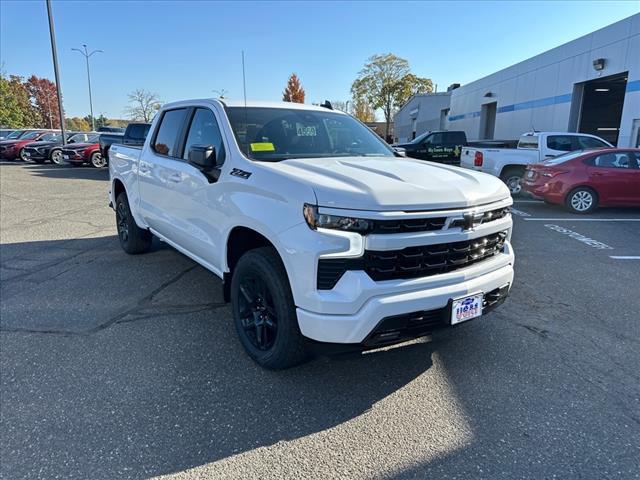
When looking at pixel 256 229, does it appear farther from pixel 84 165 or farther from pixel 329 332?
pixel 84 165

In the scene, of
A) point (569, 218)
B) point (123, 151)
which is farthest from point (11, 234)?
point (569, 218)

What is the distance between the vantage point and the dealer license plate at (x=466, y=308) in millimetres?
2829

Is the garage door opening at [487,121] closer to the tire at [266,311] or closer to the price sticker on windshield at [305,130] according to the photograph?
the price sticker on windshield at [305,130]

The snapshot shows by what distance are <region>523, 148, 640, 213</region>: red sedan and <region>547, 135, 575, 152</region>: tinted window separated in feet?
9.41

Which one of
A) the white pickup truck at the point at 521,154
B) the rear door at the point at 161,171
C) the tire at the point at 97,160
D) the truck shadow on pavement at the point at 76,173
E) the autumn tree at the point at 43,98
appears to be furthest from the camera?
the autumn tree at the point at 43,98

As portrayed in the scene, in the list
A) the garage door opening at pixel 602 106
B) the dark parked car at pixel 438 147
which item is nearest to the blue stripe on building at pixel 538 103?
the garage door opening at pixel 602 106

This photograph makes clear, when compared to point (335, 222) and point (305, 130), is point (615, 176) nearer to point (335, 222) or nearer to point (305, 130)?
point (305, 130)

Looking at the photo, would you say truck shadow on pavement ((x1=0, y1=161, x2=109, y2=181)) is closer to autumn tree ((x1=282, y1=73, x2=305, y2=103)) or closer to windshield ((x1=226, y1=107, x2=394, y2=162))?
windshield ((x1=226, y1=107, x2=394, y2=162))

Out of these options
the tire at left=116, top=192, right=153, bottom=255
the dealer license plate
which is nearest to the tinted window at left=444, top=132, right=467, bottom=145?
the tire at left=116, top=192, right=153, bottom=255

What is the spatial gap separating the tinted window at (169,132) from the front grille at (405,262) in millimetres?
2669

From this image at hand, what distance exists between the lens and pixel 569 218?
32.2ft

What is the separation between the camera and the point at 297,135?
3.97 metres

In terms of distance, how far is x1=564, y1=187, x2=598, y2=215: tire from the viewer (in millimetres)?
10156

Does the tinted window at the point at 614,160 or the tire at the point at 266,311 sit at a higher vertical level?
the tinted window at the point at 614,160
